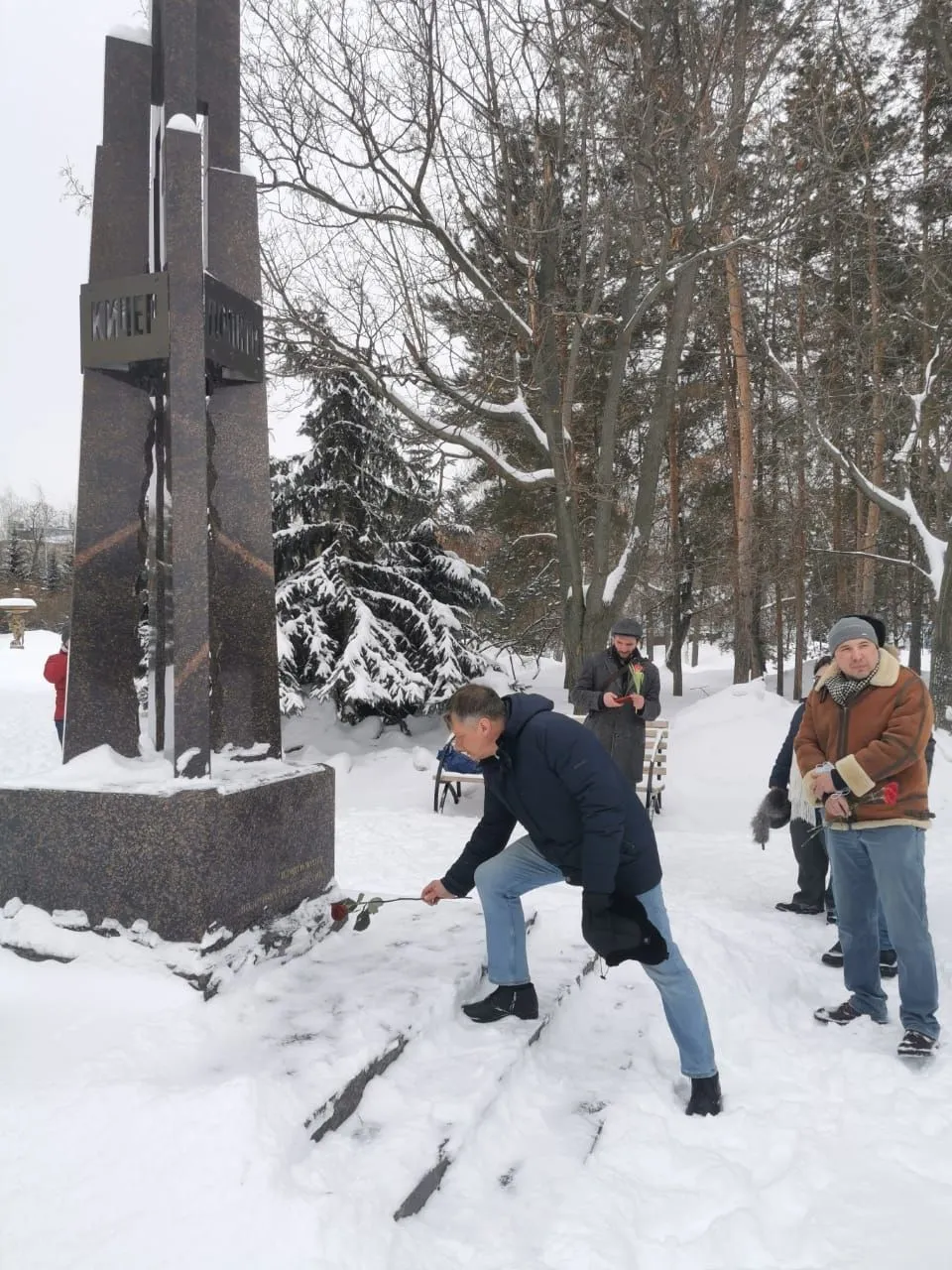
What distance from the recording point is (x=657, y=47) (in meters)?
9.83

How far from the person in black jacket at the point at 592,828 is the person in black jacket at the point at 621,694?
351cm

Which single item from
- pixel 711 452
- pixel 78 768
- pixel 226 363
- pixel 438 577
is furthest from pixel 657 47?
pixel 711 452

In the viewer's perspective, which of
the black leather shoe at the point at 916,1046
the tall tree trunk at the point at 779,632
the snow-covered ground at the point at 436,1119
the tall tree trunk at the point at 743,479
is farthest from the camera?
the tall tree trunk at the point at 779,632

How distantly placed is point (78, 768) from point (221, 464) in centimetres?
178

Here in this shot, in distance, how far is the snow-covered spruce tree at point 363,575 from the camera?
11953 millimetres

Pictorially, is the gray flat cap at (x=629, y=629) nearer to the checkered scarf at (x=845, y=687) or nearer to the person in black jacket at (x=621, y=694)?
the person in black jacket at (x=621, y=694)

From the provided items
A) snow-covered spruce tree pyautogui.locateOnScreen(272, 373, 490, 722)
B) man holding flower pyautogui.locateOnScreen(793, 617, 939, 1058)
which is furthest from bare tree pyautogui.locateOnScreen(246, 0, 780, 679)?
man holding flower pyautogui.locateOnScreen(793, 617, 939, 1058)

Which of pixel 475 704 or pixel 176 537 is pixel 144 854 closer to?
pixel 176 537

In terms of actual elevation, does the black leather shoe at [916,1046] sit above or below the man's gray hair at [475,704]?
below

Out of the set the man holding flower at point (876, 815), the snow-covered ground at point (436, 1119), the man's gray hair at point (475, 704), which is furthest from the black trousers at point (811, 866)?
the man's gray hair at point (475, 704)

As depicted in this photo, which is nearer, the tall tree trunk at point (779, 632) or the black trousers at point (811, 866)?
the black trousers at point (811, 866)

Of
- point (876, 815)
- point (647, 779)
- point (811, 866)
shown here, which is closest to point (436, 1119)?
point (876, 815)

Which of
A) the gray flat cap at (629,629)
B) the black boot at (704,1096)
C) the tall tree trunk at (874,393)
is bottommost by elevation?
the black boot at (704,1096)

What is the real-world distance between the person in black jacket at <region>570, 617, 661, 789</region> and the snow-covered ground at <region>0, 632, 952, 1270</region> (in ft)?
7.54
